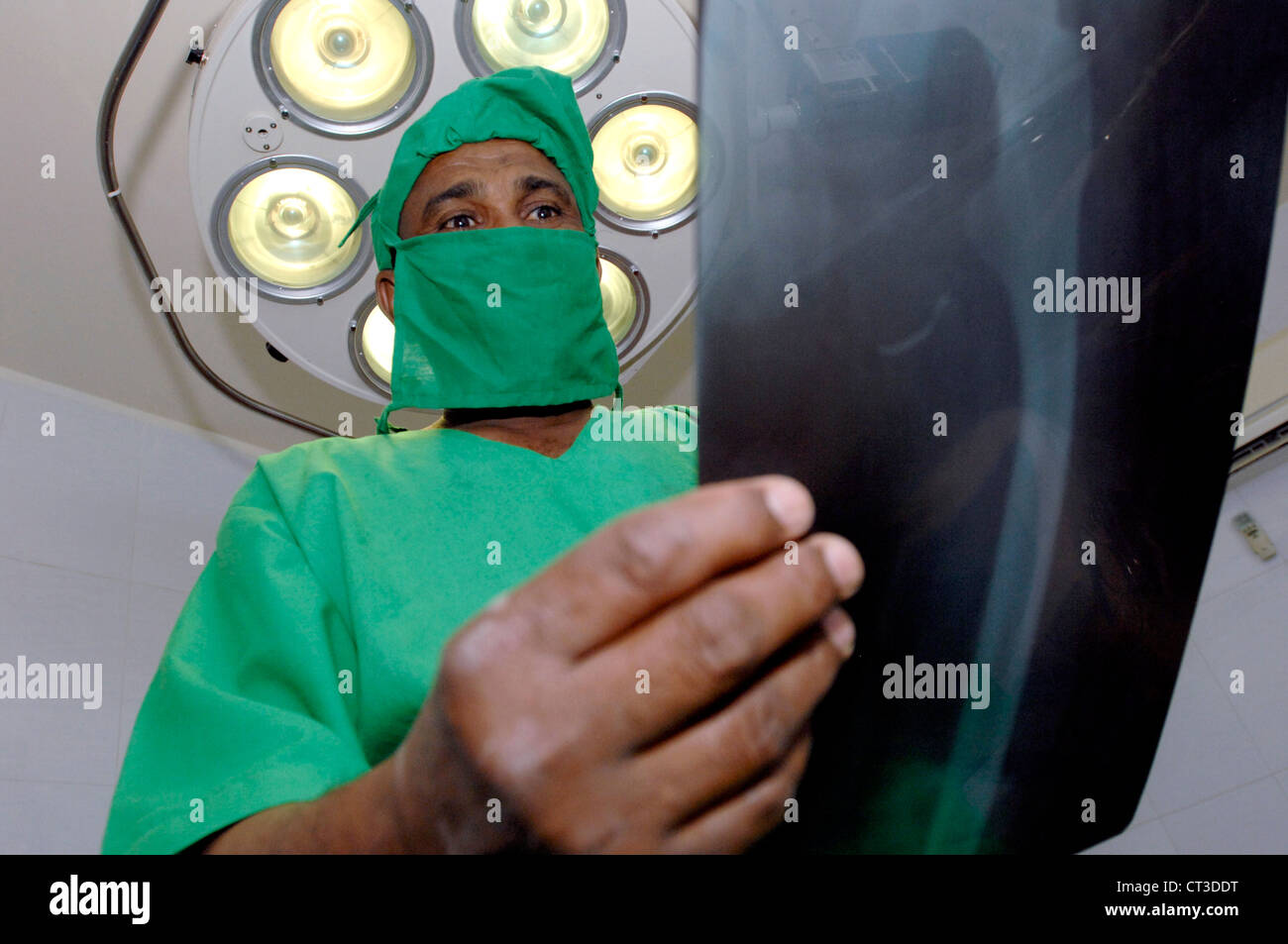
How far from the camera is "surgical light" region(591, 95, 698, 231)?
1.11m

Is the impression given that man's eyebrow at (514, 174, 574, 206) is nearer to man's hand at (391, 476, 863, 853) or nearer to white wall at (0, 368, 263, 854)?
man's hand at (391, 476, 863, 853)

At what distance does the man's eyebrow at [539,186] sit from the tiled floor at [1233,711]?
983 mm

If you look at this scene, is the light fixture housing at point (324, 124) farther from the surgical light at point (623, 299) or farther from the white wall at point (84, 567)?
the white wall at point (84, 567)

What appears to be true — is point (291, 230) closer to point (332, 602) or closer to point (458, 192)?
point (458, 192)

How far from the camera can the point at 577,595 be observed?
0.27 m

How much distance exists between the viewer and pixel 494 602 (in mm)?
284

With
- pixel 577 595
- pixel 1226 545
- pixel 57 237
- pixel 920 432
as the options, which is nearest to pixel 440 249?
pixel 920 432

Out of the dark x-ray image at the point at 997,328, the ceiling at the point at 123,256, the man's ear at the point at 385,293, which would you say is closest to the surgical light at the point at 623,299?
the ceiling at the point at 123,256

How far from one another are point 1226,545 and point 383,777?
1316 mm

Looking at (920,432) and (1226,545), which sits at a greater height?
(920,432)

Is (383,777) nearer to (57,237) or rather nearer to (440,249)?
(440,249)

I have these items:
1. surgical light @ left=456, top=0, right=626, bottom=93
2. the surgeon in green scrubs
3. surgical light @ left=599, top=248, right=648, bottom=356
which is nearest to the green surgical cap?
the surgeon in green scrubs

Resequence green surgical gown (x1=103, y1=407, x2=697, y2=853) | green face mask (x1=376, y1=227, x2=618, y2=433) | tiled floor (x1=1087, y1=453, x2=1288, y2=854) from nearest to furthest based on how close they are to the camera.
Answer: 1. green surgical gown (x1=103, y1=407, x2=697, y2=853)
2. green face mask (x1=376, y1=227, x2=618, y2=433)
3. tiled floor (x1=1087, y1=453, x2=1288, y2=854)

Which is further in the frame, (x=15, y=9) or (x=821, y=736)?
(x=15, y=9)
